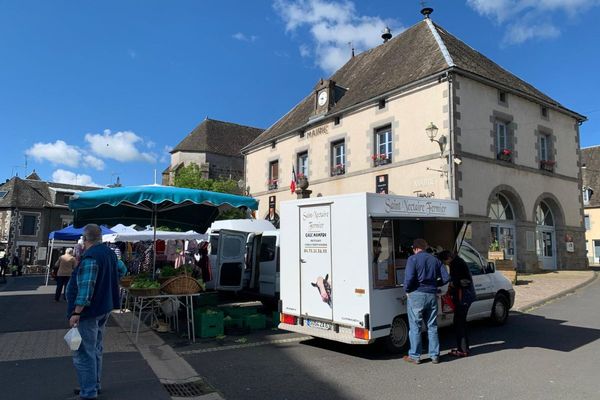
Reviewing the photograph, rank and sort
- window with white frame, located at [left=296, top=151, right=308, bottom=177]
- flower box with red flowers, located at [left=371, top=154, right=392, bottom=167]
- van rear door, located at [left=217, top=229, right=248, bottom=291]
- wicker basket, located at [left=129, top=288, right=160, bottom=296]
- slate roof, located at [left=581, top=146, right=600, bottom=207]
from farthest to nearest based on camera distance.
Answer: slate roof, located at [left=581, top=146, right=600, bottom=207]
window with white frame, located at [left=296, top=151, right=308, bottom=177]
flower box with red flowers, located at [left=371, top=154, right=392, bottom=167]
van rear door, located at [left=217, top=229, right=248, bottom=291]
wicker basket, located at [left=129, top=288, right=160, bottom=296]

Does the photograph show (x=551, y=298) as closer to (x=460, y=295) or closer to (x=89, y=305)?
(x=460, y=295)

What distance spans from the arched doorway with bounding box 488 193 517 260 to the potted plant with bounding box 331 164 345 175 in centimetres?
707

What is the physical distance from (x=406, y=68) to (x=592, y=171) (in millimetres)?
27391

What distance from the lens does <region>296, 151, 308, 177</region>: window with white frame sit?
84.4 feet

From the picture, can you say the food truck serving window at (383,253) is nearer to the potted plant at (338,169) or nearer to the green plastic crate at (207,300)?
the green plastic crate at (207,300)

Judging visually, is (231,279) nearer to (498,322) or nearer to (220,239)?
(220,239)

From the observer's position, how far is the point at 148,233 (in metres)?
17.4

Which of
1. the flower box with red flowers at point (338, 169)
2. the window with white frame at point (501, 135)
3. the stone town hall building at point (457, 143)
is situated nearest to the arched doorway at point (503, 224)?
the stone town hall building at point (457, 143)

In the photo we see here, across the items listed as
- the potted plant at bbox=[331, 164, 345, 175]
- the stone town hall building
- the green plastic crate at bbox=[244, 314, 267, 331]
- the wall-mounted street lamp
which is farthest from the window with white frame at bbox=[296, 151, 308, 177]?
the green plastic crate at bbox=[244, 314, 267, 331]


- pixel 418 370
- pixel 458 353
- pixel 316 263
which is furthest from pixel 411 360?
pixel 316 263

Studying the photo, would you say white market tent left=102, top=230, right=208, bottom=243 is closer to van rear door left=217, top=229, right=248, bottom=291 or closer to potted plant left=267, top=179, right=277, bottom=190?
van rear door left=217, top=229, right=248, bottom=291

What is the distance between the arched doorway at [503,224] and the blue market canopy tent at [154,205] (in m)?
12.8

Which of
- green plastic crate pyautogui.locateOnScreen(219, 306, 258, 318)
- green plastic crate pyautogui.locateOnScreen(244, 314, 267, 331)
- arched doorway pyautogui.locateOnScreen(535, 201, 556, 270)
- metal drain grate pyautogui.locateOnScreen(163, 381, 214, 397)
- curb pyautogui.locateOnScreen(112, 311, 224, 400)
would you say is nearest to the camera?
metal drain grate pyautogui.locateOnScreen(163, 381, 214, 397)

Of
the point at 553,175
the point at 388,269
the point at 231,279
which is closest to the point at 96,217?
the point at 231,279
